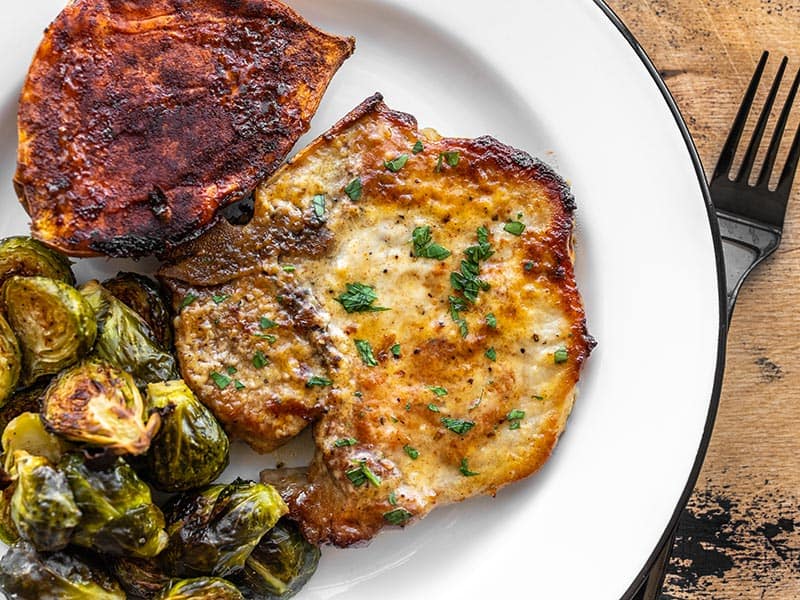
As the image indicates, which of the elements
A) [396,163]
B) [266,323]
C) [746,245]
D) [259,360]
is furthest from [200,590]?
[746,245]

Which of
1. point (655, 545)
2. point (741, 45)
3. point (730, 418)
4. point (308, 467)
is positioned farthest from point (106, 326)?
point (741, 45)

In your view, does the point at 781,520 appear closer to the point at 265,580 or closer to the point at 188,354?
the point at 265,580

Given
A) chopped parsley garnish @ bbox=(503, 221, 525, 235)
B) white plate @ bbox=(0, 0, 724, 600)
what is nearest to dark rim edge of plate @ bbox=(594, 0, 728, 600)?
white plate @ bbox=(0, 0, 724, 600)

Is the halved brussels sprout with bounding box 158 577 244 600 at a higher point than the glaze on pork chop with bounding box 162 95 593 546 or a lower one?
lower

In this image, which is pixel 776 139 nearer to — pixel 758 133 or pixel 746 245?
pixel 758 133

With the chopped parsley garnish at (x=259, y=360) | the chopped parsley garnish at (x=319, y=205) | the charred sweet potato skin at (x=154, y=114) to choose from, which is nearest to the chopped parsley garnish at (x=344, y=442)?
the chopped parsley garnish at (x=259, y=360)

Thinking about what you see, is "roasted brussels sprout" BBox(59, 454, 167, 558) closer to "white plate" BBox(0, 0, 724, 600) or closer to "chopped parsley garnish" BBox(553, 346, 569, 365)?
"white plate" BBox(0, 0, 724, 600)
